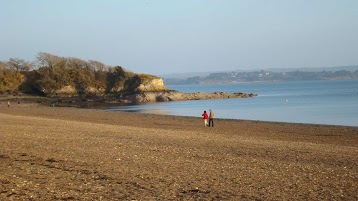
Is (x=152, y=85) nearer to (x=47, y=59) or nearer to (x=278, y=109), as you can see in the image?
(x=47, y=59)

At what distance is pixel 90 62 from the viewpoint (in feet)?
325

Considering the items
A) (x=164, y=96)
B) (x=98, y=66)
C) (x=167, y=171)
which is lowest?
(x=167, y=171)

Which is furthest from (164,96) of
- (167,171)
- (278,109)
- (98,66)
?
(167,171)

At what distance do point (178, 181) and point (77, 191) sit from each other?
7.45 feet

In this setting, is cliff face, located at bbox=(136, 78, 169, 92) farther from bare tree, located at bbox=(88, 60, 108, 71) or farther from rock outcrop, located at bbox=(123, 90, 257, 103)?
bare tree, located at bbox=(88, 60, 108, 71)

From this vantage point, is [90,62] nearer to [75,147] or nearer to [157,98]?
[157,98]

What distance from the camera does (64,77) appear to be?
3482 inches

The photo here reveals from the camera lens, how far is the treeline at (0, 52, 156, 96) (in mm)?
87344

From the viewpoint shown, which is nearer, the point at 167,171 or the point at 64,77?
the point at 167,171

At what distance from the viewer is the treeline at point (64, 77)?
287 ft

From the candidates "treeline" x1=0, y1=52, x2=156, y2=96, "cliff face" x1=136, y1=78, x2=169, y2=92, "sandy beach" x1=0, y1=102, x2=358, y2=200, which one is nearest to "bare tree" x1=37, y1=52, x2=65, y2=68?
"treeline" x1=0, y1=52, x2=156, y2=96

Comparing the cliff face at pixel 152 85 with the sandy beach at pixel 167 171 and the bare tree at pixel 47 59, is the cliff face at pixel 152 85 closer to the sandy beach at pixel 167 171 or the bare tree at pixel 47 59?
the bare tree at pixel 47 59

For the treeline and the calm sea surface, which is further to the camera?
the treeline

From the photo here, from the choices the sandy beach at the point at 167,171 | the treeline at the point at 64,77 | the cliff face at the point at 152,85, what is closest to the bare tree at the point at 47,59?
the treeline at the point at 64,77
